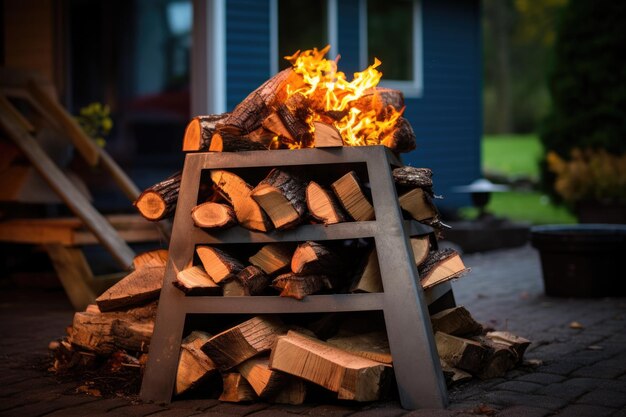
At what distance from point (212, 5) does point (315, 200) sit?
6.45 m

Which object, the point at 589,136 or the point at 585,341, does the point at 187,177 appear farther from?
the point at 589,136

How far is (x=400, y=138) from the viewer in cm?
418

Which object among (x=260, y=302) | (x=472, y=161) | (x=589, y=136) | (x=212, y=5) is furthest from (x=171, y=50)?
(x=260, y=302)

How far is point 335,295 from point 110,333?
1.23 metres

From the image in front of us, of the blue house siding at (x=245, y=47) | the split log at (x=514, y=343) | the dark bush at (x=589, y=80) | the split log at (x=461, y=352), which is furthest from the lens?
the dark bush at (x=589, y=80)

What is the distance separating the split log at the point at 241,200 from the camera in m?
3.67

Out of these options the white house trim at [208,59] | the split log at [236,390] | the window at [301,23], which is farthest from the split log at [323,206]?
the window at [301,23]

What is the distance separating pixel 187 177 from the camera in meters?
3.87

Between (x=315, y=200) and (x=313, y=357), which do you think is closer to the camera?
(x=313, y=357)

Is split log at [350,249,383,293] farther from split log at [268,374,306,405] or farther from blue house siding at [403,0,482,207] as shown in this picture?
blue house siding at [403,0,482,207]

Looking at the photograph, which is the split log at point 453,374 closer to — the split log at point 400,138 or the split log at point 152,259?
the split log at point 400,138

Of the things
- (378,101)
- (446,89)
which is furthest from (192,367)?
(446,89)

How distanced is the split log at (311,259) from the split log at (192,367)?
54 centimetres

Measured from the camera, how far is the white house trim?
9.62 m
